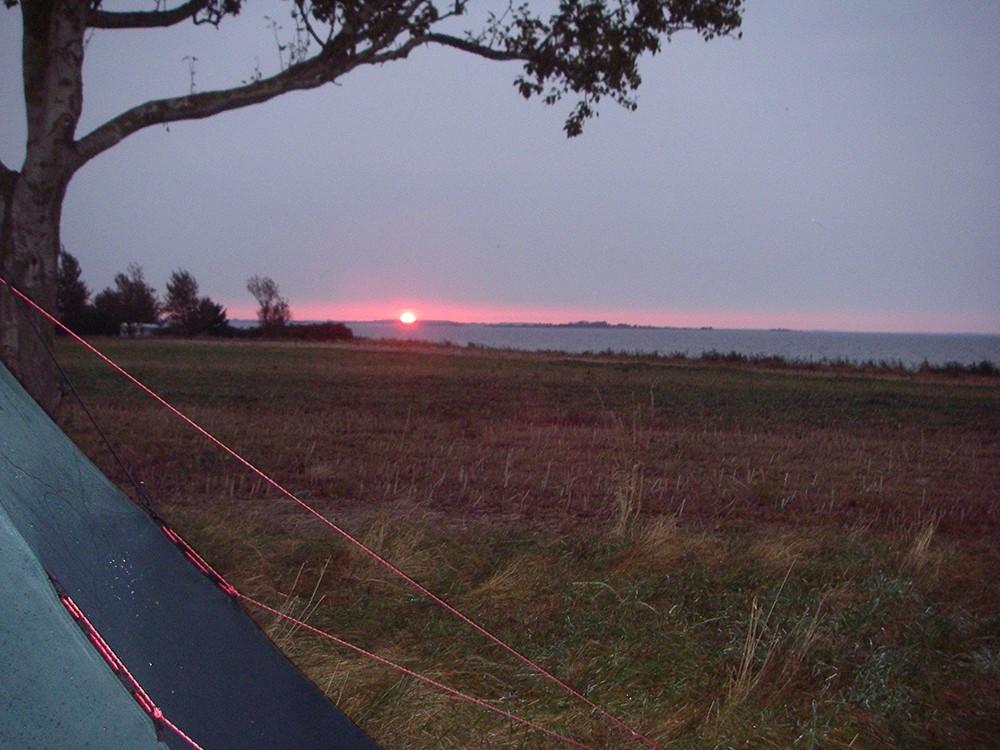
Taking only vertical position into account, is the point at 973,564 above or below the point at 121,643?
below

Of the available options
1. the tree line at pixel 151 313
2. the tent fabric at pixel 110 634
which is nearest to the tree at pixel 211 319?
the tree line at pixel 151 313

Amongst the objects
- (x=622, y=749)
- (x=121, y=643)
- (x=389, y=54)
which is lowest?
(x=622, y=749)

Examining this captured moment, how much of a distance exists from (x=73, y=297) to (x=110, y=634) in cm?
6696

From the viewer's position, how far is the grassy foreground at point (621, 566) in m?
4.46

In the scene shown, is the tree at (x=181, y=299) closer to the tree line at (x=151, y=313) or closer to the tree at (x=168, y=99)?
the tree line at (x=151, y=313)

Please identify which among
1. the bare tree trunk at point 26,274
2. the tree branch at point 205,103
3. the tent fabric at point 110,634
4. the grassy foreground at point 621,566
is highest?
the tree branch at point 205,103

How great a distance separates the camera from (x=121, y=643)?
3172 millimetres

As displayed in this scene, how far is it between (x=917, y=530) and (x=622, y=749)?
5.32 m

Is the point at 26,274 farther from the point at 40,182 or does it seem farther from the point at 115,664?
the point at 115,664

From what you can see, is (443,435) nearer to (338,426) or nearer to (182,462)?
(338,426)

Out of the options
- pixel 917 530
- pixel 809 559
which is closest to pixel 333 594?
pixel 809 559

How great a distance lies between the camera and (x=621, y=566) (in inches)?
251

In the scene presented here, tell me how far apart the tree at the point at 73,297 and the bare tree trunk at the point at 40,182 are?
60315 mm

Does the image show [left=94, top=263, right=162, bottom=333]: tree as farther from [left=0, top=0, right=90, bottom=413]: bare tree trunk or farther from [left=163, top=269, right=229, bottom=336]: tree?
[left=0, top=0, right=90, bottom=413]: bare tree trunk
